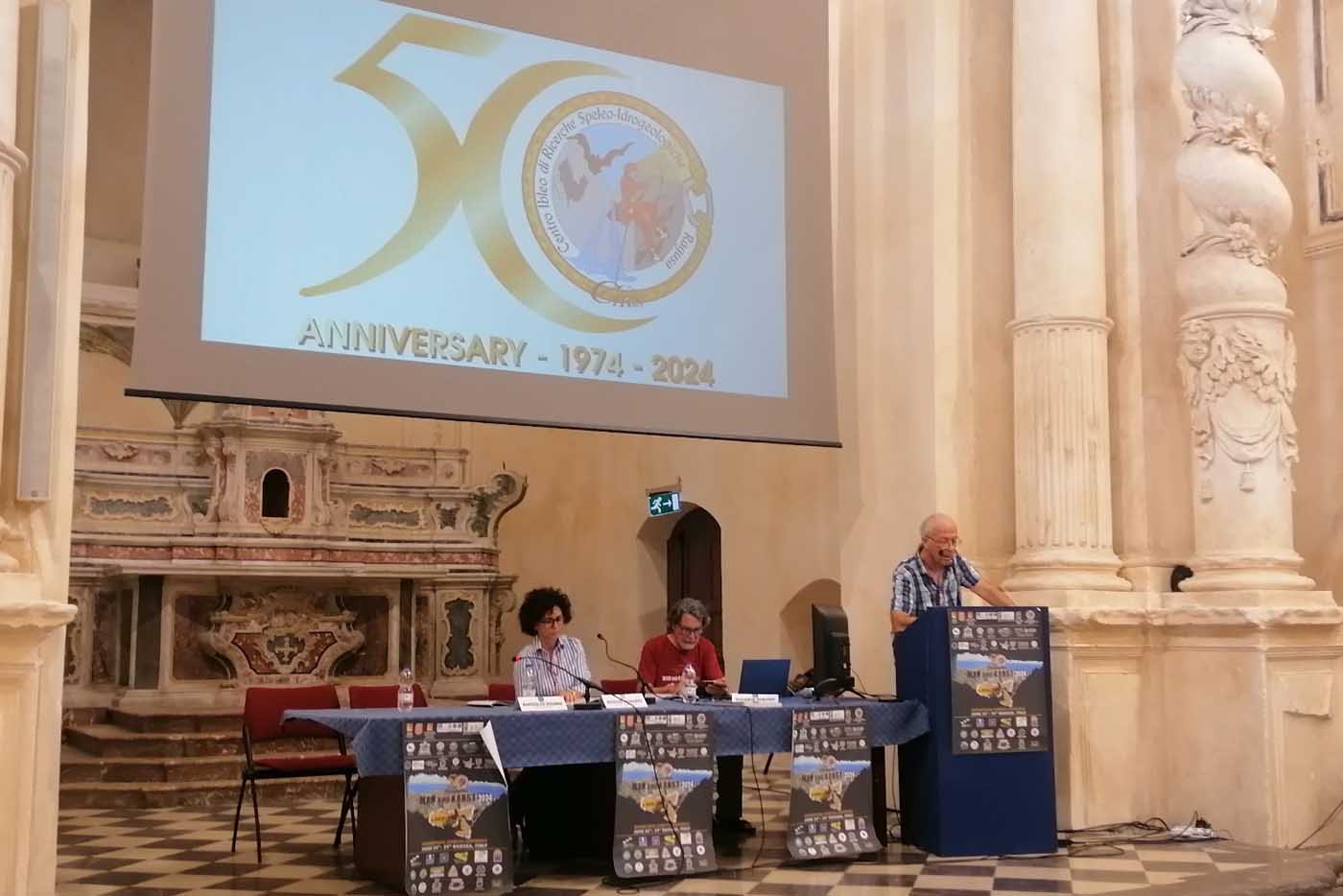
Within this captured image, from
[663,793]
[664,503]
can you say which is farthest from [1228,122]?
[664,503]

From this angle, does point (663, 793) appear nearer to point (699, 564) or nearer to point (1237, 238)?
point (1237, 238)

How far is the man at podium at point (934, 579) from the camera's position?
250 inches

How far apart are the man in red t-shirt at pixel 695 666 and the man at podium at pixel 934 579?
3.01 feet

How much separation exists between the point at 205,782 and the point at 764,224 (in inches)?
176

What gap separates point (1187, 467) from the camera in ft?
24.7

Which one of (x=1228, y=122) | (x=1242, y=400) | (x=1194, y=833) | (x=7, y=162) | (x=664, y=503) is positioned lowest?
(x=1194, y=833)

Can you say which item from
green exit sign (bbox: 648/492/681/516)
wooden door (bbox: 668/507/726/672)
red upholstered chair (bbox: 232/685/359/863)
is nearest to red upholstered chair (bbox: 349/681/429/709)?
red upholstered chair (bbox: 232/685/359/863)

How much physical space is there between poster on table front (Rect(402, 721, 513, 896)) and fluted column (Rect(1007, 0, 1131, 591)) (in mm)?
3160

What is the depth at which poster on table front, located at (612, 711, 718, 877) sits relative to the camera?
5457mm

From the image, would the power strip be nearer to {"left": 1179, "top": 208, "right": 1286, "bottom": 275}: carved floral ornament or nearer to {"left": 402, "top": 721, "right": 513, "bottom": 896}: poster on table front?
{"left": 1179, "top": 208, "right": 1286, "bottom": 275}: carved floral ornament

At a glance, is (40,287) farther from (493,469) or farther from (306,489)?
(493,469)

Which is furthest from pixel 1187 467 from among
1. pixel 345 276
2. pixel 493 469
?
pixel 493 469

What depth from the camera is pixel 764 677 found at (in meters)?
8.13

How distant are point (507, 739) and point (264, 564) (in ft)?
15.3
